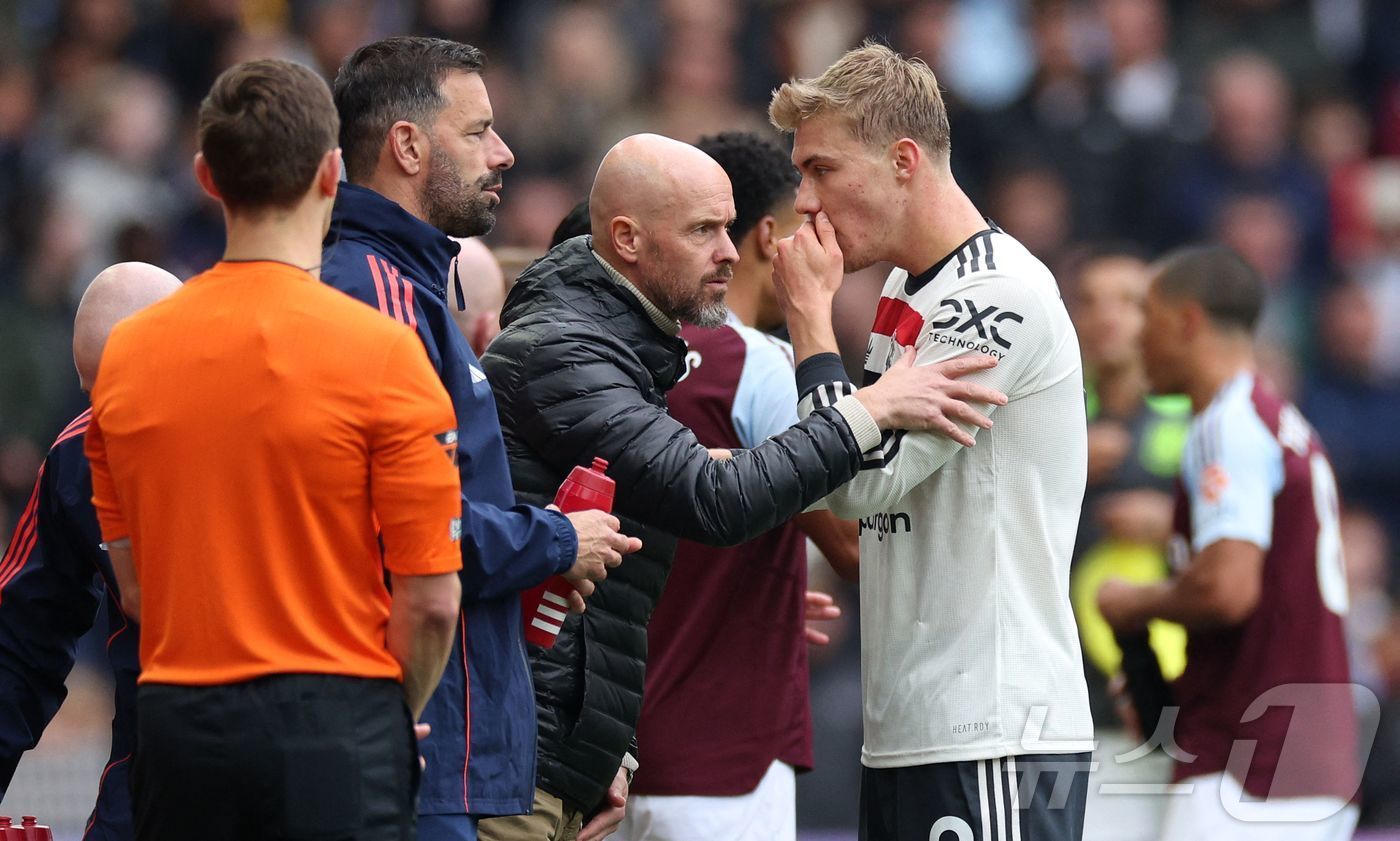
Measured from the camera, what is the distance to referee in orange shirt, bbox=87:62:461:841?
2.98m

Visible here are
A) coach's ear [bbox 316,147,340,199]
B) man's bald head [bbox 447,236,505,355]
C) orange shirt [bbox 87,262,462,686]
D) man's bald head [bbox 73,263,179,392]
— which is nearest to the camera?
orange shirt [bbox 87,262,462,686]

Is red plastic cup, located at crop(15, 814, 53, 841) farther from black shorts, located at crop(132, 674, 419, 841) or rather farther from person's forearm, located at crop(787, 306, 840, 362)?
person's forearm, located at crop(787, 306, 840, 362)

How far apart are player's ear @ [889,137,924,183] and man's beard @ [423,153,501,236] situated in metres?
0.92

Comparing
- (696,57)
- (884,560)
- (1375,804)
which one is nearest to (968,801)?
(884,560)

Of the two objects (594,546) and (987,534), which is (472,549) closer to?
(594,546)

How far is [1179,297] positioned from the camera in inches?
224

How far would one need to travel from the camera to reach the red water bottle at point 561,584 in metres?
3.76

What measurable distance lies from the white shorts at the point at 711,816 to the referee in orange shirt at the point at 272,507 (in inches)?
71.8

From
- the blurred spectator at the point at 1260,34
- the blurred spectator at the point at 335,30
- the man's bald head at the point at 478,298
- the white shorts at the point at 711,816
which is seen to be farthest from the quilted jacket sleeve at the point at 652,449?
the blurred spectator at the point at 1260,34

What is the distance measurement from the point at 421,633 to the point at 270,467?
40cm

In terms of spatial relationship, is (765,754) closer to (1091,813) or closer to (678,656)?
(678,656)

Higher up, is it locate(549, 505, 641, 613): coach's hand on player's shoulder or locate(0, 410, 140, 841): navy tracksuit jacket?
locate(549, 505, 641, 613): coach's hand on player's shoulder

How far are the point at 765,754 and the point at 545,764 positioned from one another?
100 cm

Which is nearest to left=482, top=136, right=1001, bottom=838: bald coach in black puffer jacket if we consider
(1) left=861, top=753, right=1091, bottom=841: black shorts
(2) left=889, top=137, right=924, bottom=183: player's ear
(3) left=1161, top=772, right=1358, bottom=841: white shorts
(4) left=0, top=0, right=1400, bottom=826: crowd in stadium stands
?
(2) left=889, top=137, right=924, bottom=183: player's ear
